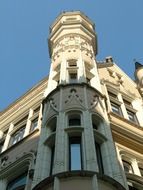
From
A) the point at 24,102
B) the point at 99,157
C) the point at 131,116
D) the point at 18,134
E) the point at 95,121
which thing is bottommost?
the point at 99,157

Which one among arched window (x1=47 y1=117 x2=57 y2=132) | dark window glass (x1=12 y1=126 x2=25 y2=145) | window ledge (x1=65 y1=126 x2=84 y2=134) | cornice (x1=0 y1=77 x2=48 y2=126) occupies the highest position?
cornice (x1=0 y1=77 x2=48 y2=126)

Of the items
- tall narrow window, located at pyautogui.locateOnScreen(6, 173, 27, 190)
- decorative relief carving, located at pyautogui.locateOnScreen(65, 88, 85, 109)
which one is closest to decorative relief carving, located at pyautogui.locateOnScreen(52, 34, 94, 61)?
decorative relief carving, located at pyautogui.locateOnScreen(65, 88, 85, 109)

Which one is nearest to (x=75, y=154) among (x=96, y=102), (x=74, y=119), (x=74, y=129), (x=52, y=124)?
(x=74, y=129)

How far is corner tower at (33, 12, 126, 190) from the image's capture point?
12391 mm

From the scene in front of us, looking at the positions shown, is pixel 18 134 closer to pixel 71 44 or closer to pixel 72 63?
pixel 72 63

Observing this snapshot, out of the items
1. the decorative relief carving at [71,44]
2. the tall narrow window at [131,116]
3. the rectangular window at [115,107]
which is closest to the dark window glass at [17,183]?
the rectangular window at [115,107]

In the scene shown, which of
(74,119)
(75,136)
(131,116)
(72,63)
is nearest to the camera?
(75,136)

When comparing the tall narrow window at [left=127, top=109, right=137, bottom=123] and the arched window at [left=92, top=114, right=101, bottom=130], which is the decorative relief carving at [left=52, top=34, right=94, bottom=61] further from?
the arched window at [left=92, top=114, right=101, bottom=130]

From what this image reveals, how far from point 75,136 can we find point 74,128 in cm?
28

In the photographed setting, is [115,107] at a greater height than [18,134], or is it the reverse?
[115,107]

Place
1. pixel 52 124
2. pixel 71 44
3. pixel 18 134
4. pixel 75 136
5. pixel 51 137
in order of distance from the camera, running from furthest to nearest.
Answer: pixel 71 44
pixel 18 134
pixel 52 124
pixel 51 137
pixel 75 136

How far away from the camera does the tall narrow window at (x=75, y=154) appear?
1364 cm

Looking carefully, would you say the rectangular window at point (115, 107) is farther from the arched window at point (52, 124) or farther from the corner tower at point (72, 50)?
the arched window at point (52, 124)

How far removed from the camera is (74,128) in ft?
50.4
